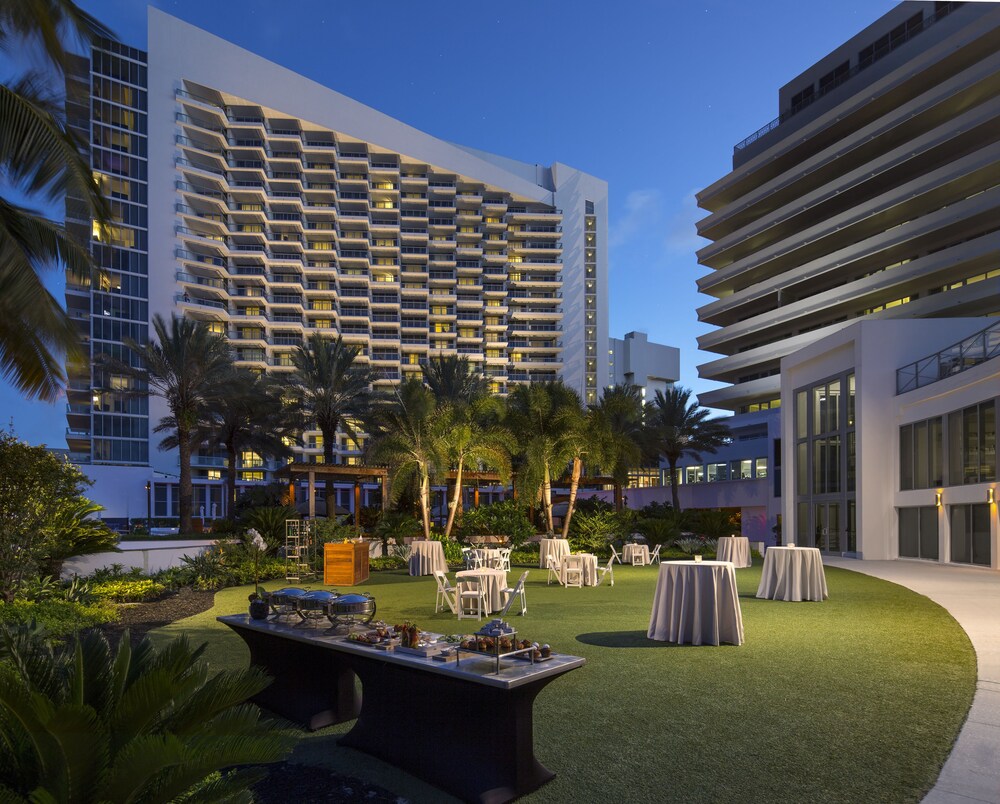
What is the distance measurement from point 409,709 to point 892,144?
58.7 meters

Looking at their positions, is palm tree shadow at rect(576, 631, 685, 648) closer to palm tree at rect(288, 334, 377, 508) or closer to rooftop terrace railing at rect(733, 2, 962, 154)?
palm tree at rect(288, 334, 377, 508)

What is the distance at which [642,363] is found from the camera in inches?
4134

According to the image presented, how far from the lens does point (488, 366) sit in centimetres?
8600

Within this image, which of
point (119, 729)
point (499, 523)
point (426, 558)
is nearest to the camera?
point (119, 729)

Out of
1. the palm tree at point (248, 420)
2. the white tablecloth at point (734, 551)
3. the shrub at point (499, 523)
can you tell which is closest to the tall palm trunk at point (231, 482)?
the palm tree at point (248, 420)

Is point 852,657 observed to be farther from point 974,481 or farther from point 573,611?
point 974,481

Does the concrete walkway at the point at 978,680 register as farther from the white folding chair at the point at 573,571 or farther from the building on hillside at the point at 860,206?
the building on hillside at the point at 860,206

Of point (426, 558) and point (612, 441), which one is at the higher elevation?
point (612, 441)

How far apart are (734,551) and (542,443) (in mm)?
7421

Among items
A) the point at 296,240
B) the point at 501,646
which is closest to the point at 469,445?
the point at 501,646

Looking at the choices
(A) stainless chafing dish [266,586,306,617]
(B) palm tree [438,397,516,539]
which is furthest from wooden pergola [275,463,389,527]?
(A) stainless chafing dish [266,586,306,617]

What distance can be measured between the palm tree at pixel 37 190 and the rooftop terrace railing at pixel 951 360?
2155cm

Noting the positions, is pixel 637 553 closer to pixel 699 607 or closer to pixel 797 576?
pixel 797 576

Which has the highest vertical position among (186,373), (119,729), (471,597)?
(186,373)
